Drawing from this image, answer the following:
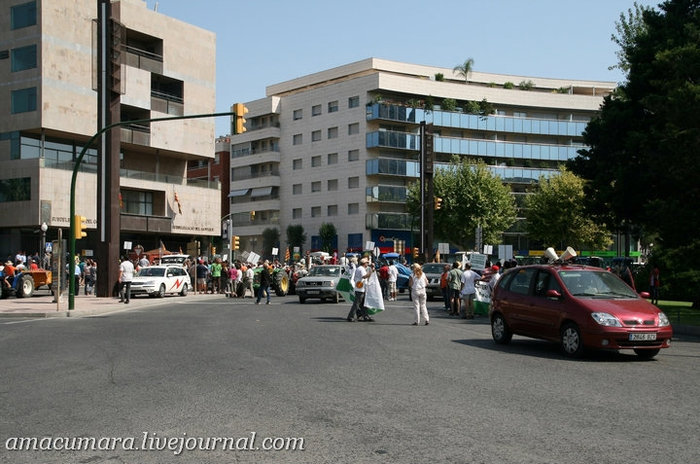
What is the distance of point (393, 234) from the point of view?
241 ft

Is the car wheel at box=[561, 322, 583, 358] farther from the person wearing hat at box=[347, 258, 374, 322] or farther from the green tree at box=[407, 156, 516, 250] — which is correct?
the green tree at box=[407, 156, 516, 250]

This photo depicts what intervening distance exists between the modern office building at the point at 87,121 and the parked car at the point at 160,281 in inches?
606

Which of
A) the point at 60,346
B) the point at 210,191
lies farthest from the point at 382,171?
the point at 60,346

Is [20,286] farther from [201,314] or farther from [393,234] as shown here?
[393,234]

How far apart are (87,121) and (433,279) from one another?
2928 cm

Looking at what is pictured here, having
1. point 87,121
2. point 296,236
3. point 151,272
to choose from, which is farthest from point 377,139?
point 151,272

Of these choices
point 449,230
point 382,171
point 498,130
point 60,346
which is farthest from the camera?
point 498,130

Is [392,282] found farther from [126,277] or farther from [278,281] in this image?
[126,277]

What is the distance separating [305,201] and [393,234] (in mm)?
11928

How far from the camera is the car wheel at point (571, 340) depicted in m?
12.6

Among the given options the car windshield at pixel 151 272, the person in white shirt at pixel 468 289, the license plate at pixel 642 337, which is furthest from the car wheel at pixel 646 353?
the car windshield at pixel 151 272

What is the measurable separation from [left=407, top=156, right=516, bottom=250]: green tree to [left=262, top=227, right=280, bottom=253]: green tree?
65.2 ft

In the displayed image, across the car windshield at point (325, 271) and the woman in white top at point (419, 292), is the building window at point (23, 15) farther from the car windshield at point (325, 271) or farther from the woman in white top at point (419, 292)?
the woman in white top at point (419, 292)

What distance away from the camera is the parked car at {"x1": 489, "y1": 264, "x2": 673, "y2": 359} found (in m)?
12.2
